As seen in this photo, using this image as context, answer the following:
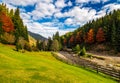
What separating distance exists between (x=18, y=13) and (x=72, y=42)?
8724cm

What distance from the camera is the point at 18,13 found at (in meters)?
123

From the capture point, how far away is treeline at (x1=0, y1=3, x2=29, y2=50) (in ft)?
341

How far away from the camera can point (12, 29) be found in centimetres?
11325

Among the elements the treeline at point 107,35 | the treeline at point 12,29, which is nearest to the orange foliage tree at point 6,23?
the treeline at point 12,29

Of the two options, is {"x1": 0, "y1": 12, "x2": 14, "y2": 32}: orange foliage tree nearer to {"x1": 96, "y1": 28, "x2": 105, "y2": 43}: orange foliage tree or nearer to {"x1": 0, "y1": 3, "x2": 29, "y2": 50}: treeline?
{"x1": 0, "y1": 3, "x2": 29, "y2": 50}: treeline

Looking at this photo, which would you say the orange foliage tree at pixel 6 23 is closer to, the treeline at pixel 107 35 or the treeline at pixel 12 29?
the treeline at pixel 12 29

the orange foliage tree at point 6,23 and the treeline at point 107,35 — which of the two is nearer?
the orange foliage tree at point 6,23

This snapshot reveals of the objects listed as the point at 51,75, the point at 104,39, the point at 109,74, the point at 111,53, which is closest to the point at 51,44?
the point at 104,39

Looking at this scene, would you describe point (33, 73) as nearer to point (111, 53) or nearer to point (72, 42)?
point (111, 53)

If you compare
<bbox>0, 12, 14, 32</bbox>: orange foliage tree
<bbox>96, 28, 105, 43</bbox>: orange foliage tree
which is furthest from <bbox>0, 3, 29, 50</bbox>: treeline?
<bbox>96, 28, 105, 43</bbox>: orange foliage tree

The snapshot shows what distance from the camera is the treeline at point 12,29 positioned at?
104 metres

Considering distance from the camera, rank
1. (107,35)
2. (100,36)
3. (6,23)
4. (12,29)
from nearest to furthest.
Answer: (6,23), (12,29), (107,35), (100,36)

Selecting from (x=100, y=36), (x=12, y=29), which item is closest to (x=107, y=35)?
(x=100, y=36)

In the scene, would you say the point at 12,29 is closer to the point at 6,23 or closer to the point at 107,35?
the point at 6,23
